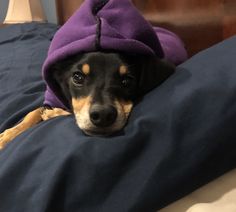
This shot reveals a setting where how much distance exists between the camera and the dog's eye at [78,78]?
40.2 inches

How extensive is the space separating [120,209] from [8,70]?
1051mm

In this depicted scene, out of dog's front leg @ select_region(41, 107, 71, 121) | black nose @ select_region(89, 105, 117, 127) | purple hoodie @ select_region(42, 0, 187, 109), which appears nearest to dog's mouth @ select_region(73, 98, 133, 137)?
black nose @ select_region(89, 105, 117, 127)

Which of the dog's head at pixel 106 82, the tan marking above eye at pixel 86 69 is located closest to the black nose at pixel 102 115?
the dog's head at pixel 106 82

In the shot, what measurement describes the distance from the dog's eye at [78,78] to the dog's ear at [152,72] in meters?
0.15

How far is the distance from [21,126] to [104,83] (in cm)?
29

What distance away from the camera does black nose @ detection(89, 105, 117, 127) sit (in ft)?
2.92

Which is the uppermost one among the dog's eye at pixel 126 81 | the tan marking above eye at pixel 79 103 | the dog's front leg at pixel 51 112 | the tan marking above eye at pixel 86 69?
the tan marking above eye at pixel 86 69

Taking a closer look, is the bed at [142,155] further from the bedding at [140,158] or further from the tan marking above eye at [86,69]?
the tan marking above eye at [86,69]

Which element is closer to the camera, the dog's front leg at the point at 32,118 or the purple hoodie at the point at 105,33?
the purple hoodie at the point at 105,33

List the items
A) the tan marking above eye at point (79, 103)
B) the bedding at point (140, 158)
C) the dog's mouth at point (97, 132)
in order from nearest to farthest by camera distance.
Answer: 1. the bedding at point (140, 158)
2. the dog's mouth at point (97, 132)
3. the tan marking above eye at point (79, 103)

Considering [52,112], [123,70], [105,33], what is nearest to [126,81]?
[123,70]

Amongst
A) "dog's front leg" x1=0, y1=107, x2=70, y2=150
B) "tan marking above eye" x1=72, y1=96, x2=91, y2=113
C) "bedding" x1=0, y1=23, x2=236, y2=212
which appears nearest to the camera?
"bedding" x1=0, y1=23, x2=236, y2=212

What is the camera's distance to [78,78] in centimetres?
103

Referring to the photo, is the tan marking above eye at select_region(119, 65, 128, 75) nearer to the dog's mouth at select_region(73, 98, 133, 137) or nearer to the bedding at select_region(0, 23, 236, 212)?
the dog's mouth at select_region(73, 98, 133, 137)
